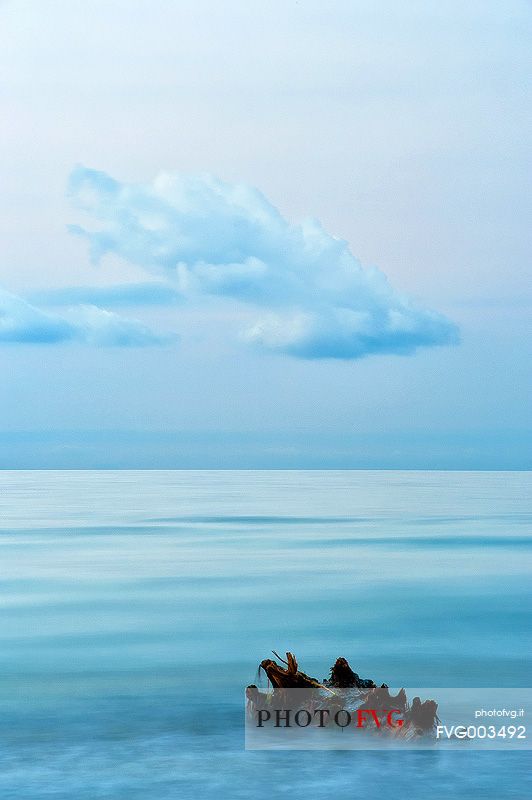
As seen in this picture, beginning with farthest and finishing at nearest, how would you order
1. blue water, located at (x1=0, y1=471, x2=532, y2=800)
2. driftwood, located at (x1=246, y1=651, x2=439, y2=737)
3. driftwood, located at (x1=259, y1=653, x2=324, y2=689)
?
driftwood, located at (x1=259, y1=653, x2=324, y2=689), driftwood, located at (x1=246, y1=651, x2=439, y2=737), blue water, located at (x1=0, y1=471, x2=532, y2=800)

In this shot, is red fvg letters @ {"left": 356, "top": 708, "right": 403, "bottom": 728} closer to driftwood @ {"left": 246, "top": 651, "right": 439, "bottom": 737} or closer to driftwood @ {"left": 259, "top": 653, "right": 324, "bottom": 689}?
driftwood @ {"left": 246, "top": 651, "right": 439, "bottom": 737}

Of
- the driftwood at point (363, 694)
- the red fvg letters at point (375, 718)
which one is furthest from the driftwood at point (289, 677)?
the red fvg letters at point (375, 718)

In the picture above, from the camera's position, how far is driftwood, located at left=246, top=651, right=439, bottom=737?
403 cm

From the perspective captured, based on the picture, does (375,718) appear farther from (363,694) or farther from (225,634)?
(225,634)

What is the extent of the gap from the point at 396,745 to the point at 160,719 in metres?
1.13

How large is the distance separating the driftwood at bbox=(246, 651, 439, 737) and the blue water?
189 millimetres

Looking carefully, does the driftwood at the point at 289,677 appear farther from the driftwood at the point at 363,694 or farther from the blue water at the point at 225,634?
the blue water at the point at 225,634

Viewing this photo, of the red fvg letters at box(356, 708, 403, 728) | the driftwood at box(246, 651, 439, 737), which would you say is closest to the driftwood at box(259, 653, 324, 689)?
the driftwood at box(246, 651, 439, 737)

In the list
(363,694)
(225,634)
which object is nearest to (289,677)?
(363,694)

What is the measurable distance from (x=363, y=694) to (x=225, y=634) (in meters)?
2.83

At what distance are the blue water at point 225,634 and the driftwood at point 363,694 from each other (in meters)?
0.19

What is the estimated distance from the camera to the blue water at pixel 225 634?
3.72 meters

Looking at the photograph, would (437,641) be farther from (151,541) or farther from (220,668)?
(151,541)

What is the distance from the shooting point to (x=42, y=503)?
1930 centimetres
